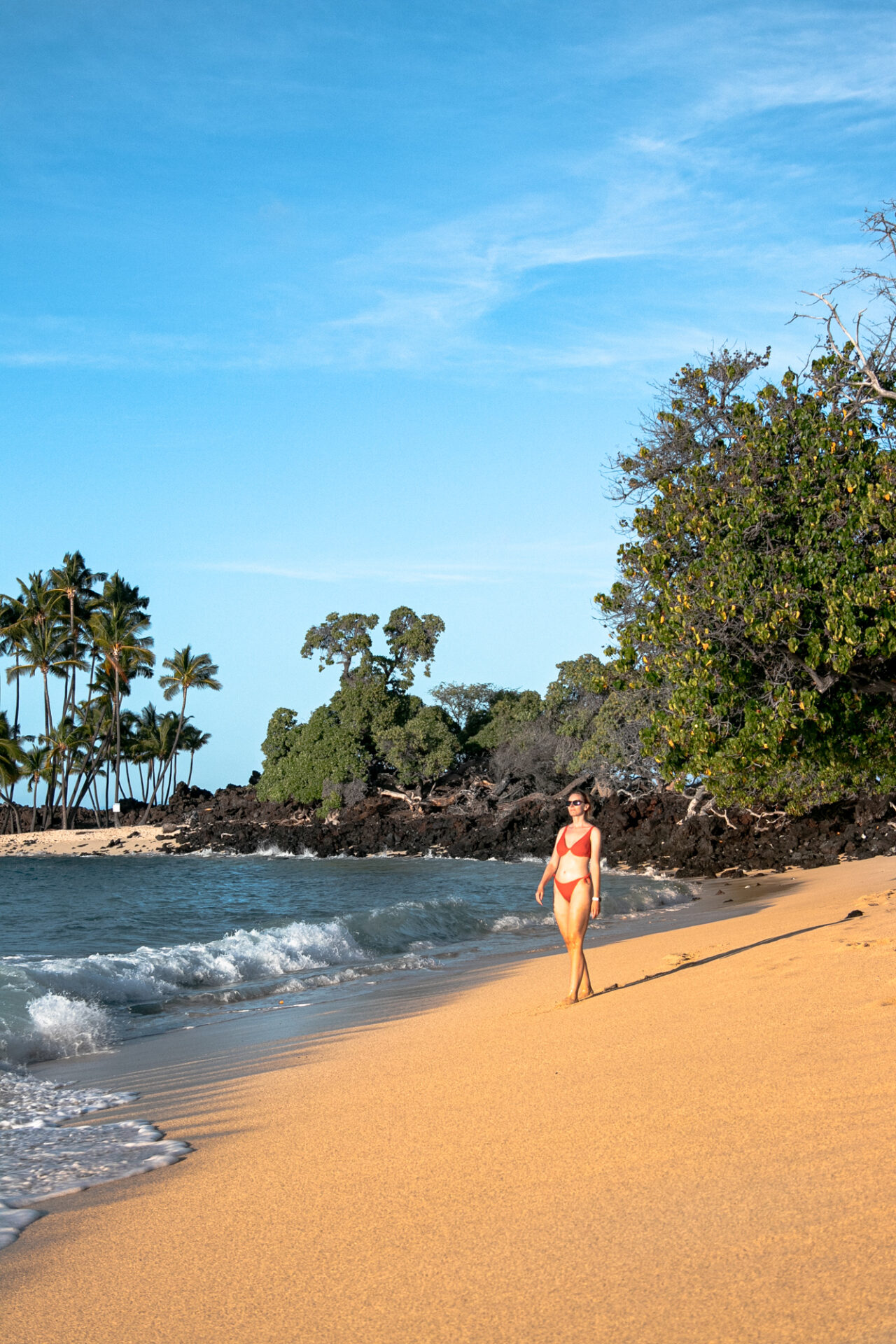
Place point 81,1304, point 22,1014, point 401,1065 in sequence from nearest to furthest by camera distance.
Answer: point 81,1304 < point 401,1065 < point 22,1014

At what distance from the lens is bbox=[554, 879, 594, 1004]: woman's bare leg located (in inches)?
310

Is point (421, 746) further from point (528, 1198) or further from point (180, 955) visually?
point (528, 1198)

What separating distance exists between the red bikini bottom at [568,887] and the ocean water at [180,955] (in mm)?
3538

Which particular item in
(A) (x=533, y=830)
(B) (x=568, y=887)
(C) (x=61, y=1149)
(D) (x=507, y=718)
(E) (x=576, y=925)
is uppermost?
(D) (x=507, y=718)

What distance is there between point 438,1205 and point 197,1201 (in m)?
1.12

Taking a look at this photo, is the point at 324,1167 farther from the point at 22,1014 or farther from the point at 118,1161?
the point at 22,1014

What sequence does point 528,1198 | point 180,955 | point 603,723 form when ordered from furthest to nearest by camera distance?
point 603,723 → point 180,955 → point 528,1198

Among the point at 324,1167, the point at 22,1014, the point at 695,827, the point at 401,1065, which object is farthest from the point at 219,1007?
the point at 695,827

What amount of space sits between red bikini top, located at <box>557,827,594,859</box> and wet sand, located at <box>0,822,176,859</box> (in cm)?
4248

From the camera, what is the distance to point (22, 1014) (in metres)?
9.36

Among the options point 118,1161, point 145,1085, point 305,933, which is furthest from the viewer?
point 305,933

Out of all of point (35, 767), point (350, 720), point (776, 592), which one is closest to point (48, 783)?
point (35, 767)

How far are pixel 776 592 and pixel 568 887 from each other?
15.7 feet

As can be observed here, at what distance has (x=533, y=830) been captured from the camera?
33094mm
